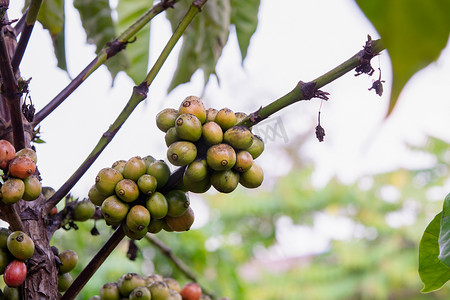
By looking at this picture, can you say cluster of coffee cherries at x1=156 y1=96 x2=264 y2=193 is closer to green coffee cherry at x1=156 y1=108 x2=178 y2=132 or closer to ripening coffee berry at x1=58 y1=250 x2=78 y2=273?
green coffee cherry at x1=156 y1=108 x2=178 y2=132

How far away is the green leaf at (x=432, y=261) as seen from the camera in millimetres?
772

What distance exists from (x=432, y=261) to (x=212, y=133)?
399 millimetres

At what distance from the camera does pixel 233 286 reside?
2.69 metres

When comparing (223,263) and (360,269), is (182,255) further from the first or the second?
(360,269)

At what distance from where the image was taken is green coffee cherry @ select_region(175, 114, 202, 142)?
76cm

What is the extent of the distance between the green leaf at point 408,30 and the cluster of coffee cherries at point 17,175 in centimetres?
61

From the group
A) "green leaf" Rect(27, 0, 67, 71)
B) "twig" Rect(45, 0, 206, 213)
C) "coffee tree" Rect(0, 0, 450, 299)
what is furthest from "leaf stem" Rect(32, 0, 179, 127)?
"green leaf" Rect(27, 0, 67, 71)

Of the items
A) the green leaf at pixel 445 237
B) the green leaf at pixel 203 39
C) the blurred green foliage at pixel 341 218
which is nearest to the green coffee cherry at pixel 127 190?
the green leaf at pixel 445 237

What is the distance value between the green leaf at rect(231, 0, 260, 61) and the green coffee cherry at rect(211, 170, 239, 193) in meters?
0.58

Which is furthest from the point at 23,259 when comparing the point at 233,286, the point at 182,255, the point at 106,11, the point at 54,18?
the point at 182,255

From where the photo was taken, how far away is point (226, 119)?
0.78 metres

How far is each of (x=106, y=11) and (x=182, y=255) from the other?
2.01 m

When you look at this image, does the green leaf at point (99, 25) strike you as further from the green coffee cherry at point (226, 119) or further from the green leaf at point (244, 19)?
the green coffee cherry at point (226, 119)

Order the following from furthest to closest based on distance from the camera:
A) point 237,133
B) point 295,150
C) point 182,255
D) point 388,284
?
1. point 295,150
2. point 388,284
3. point 182,255
4. point 237,133
